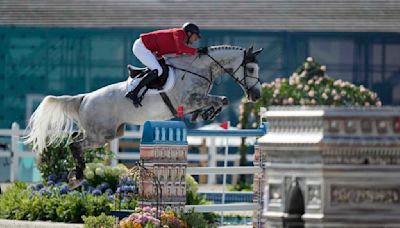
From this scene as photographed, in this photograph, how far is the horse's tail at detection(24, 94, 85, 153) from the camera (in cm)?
1703

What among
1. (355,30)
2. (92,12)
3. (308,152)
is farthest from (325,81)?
(308,152)

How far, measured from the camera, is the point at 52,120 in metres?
17.2

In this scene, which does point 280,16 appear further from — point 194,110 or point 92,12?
point 194,110

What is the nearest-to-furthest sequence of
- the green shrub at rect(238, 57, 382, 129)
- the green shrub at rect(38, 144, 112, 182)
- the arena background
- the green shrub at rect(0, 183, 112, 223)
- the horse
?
the green shrub at rect(0, 183, 112, 223), the horse, the green shrub at rect(38, 144, 112, 182), the green shrub at rect(238, 57, 382, 129), the arena background

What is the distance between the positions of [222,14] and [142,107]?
2039 cm

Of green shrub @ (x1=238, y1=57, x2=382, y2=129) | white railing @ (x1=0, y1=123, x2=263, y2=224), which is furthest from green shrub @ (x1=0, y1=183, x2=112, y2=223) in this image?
green shrub @ (x1=238, y1=57, x2=382, y2=129)

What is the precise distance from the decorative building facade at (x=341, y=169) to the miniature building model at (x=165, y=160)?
6648 millimetres

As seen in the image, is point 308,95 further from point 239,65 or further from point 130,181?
point 130,181

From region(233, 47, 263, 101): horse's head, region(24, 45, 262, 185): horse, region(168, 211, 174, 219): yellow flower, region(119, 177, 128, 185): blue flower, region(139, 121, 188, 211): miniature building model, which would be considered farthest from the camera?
region(233, 47, 263, 101): horse's head

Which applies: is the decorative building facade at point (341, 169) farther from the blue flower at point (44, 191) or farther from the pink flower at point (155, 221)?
the blue flower at point (44, 191)

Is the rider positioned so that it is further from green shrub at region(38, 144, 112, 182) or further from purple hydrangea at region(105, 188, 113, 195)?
green shrub at region(38, 144, 112, 182)

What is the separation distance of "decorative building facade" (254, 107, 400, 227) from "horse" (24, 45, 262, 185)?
34.3ft

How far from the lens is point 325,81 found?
95.2ft

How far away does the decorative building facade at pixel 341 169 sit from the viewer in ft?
20.4
